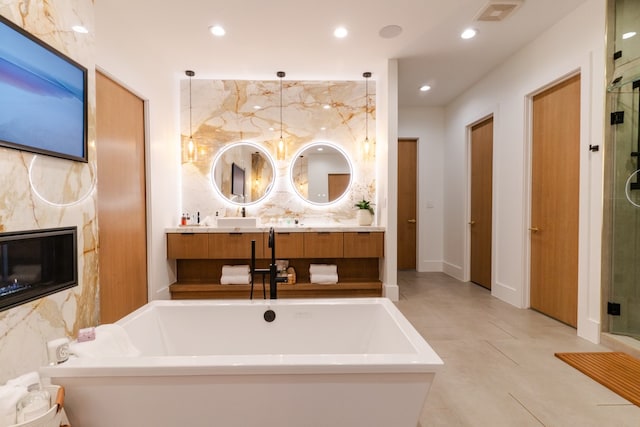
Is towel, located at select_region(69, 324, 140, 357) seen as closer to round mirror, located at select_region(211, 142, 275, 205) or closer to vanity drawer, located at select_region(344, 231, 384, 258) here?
vanity drawer, located at select_region(344, 231, 384, 258)

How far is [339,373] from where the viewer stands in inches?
50.4

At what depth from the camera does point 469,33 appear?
310 cm

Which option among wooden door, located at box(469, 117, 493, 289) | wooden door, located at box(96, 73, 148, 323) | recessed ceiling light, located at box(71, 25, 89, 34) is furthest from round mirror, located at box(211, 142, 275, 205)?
wooden door, located at box(469, 117, 493, 289)

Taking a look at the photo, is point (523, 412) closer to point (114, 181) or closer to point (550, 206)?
point (550, 206)

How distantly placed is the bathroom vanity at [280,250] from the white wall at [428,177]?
1.92m

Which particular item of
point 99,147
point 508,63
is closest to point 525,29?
point 508,63

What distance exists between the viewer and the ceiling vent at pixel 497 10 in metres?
2.61

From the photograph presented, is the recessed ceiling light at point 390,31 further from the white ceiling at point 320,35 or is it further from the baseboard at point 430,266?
the baseboard at point 430,266

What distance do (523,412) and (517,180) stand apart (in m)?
2.56

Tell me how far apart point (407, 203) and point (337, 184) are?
1.79 meters

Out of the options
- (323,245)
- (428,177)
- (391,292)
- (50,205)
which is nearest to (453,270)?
(428,177)

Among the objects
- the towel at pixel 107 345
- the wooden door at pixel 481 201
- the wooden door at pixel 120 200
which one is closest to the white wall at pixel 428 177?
the wooden door at pixel 481 201

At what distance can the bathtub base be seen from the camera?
1274 mm

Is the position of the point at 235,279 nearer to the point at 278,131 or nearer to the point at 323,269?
the point at 323,269
